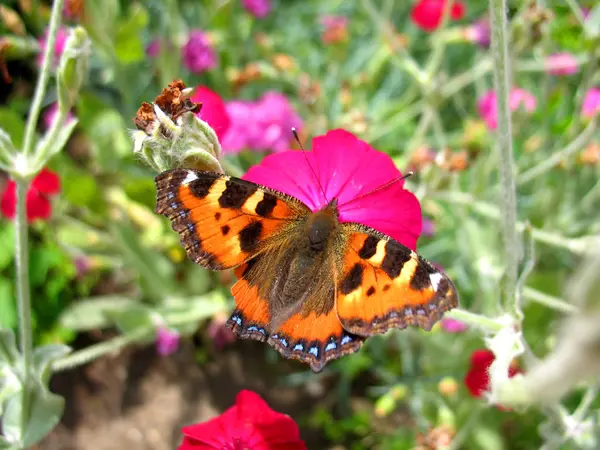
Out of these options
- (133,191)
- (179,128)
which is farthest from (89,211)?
(179,128)

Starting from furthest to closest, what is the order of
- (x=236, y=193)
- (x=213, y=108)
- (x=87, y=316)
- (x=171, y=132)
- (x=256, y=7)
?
(x=256, y=7), (x=87, y=316), (x=213, y=108), (x=236, y=193), (x=171, y=132)

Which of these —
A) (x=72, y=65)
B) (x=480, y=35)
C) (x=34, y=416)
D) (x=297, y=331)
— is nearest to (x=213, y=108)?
(x=72, y=65)

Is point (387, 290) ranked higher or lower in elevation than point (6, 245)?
lower

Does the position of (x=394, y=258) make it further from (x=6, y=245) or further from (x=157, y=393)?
(x=6, y=245)

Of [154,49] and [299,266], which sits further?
[154,49]

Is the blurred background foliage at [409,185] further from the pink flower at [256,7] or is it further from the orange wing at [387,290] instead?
the orange wing at [387,290]

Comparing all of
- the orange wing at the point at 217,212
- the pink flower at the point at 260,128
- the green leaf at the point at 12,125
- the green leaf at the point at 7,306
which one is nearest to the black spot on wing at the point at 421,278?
the orange wing at the point at 217,212
